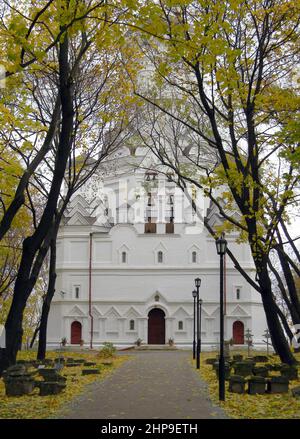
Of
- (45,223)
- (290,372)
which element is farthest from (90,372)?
(45,223)

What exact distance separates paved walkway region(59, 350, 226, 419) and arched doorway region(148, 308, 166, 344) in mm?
29775

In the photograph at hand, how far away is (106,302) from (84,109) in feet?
96.1

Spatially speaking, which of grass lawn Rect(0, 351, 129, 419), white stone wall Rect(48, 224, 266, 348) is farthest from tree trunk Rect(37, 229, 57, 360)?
white stone wall Rect(48, 224, 266, 348)

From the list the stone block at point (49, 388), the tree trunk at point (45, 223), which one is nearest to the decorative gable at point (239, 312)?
the tree trunk at point (45, 223)

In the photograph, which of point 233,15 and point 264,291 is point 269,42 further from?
point 264,291

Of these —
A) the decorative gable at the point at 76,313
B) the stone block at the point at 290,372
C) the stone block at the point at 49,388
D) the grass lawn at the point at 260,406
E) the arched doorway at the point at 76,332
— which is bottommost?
the grass lawn at the point at 260,406

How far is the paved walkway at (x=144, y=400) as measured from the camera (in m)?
11.0

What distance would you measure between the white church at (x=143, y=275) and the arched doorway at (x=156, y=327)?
0.08 meters

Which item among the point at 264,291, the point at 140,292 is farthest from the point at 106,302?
the point at 264,291

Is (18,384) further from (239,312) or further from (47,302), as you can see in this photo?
(239,312)

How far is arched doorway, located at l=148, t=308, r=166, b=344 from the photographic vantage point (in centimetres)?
4903

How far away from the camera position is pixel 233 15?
15.8m

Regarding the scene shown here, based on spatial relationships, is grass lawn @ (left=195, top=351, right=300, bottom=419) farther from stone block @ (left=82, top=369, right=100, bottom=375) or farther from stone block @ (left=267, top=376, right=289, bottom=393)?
stone block @ (left=82, top=369, right=100, bottom=375)

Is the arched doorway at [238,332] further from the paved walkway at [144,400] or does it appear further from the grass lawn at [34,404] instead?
the grass lawn at [34,404]
